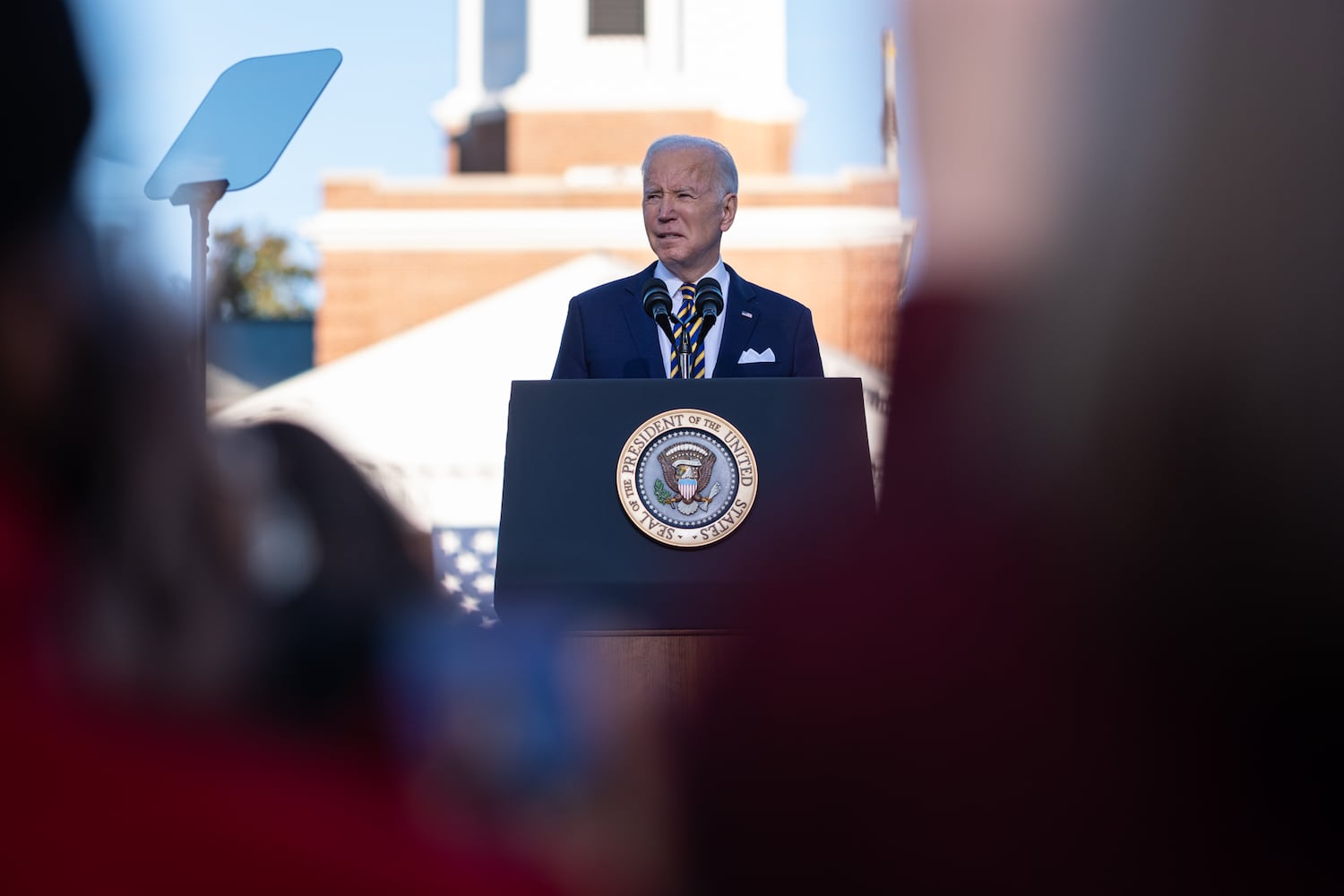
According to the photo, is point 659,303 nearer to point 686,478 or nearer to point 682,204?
point 682,204

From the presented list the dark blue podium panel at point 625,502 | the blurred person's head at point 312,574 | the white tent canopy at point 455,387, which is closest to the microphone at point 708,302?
the dark blue podium panel at point 625,502

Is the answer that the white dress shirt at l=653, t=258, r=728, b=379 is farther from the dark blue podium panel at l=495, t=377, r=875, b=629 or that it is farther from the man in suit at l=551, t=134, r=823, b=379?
the dark blue podium panel at l=495, t=377, r=875, b=629

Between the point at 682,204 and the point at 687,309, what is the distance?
1.03ft

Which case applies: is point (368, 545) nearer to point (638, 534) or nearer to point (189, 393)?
point (189, 393)

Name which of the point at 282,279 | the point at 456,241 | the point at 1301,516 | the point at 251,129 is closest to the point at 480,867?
the point at 1301,516

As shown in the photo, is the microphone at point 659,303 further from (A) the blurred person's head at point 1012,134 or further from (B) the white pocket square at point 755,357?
(A) the blurred person's head at point 1012,134

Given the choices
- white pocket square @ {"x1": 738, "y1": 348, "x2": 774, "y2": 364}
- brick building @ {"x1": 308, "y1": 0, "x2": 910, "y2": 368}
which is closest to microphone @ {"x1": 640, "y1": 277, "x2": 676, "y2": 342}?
white pocket square @ {"x1": 738, "y1": 348, "x2": 774, "y2": 364}

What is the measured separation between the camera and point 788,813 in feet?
2.96

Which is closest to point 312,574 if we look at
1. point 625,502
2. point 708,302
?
point 625,502

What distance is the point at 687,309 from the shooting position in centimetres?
214

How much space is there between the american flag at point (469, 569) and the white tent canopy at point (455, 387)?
662 mm

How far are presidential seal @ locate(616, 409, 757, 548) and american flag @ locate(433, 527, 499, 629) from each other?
21 cm

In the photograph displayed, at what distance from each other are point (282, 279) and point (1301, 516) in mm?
37784

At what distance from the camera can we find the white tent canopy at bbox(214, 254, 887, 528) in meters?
6.44
